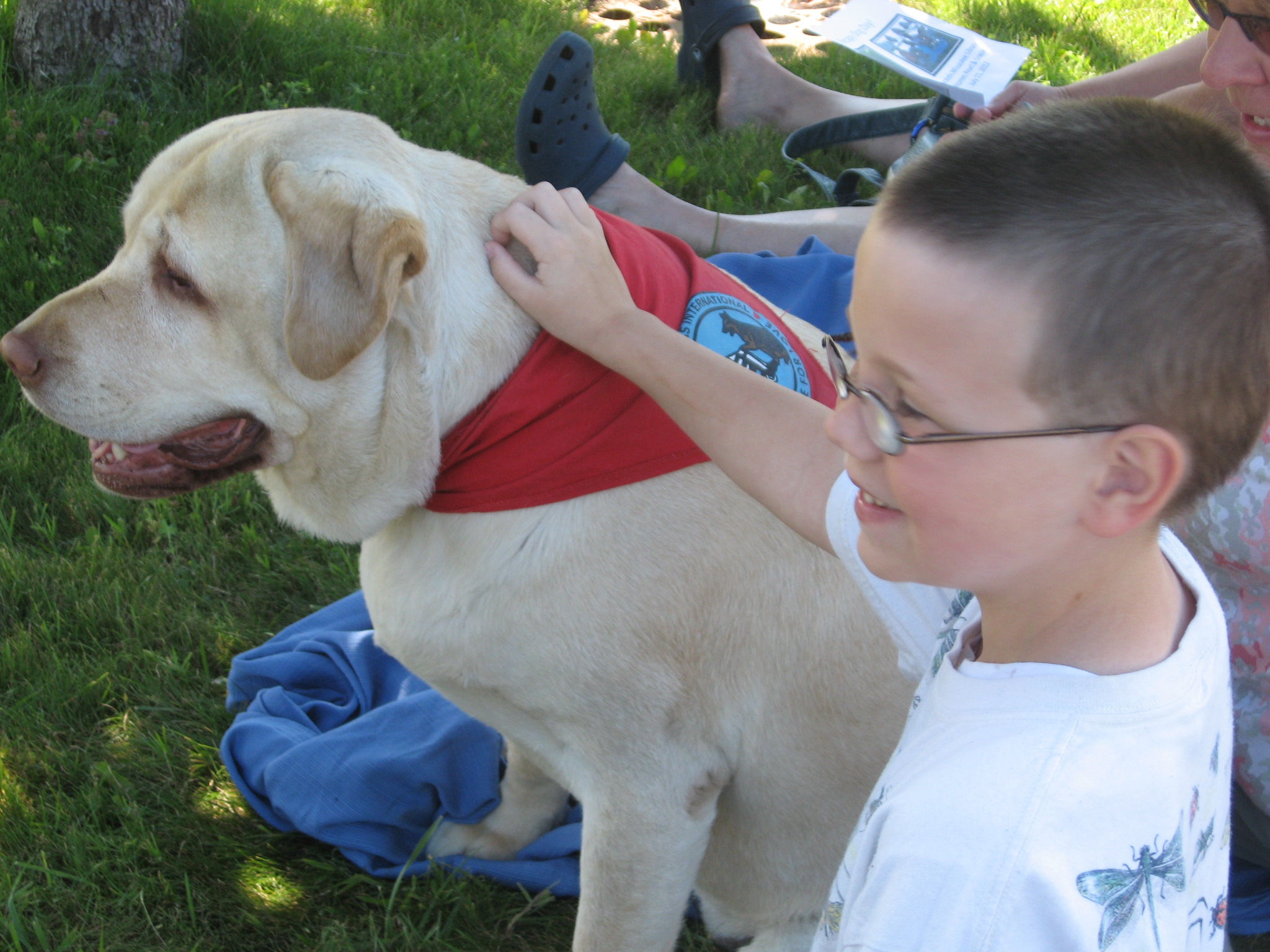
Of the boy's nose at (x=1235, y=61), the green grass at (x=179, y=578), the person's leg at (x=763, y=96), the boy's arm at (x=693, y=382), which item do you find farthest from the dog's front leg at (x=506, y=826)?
the person's leg at (x=763, y=96)

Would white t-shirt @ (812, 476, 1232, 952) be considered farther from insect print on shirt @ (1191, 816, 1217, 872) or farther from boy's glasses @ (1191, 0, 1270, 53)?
boy's glasses @ (1191, 0, 1270, 53)

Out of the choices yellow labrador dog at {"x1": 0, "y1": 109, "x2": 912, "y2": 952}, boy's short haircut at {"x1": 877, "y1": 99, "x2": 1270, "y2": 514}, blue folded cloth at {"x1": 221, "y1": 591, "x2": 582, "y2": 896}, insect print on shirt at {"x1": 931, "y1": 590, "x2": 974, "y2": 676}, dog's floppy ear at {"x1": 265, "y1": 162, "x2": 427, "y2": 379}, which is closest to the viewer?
boy's short haircut at {"x1": 877, "y1": 99, "x2": 1270, "y2": 514}

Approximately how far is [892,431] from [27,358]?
1.54 meters

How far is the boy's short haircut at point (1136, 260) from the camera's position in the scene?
1.13 meters

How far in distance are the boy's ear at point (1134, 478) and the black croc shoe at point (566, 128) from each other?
3.15m

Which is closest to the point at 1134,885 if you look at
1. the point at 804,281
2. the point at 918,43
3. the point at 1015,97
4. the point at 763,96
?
the point at 804,281

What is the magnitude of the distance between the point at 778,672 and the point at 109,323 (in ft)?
4.40

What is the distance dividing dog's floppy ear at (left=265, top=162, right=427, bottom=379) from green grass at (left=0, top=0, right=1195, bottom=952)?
1318 millimetres

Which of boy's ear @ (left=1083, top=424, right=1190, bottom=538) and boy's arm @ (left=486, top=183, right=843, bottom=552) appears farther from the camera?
boy's arm @ (left=486, top=183, right=843, bottom=552)

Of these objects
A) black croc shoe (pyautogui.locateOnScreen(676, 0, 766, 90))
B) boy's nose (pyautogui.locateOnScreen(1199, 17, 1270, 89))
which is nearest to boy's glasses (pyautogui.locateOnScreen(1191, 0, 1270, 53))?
boy's nose (pyautogui.locateOnScreen(1199, 17, 1270, 89))

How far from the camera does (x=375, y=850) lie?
2.60 m

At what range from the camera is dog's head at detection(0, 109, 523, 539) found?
1.81m

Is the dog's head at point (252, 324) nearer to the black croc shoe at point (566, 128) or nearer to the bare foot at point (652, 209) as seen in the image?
the black croc shoe at point (566, 128)

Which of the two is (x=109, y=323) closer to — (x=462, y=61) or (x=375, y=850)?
(x=375, y=850)
